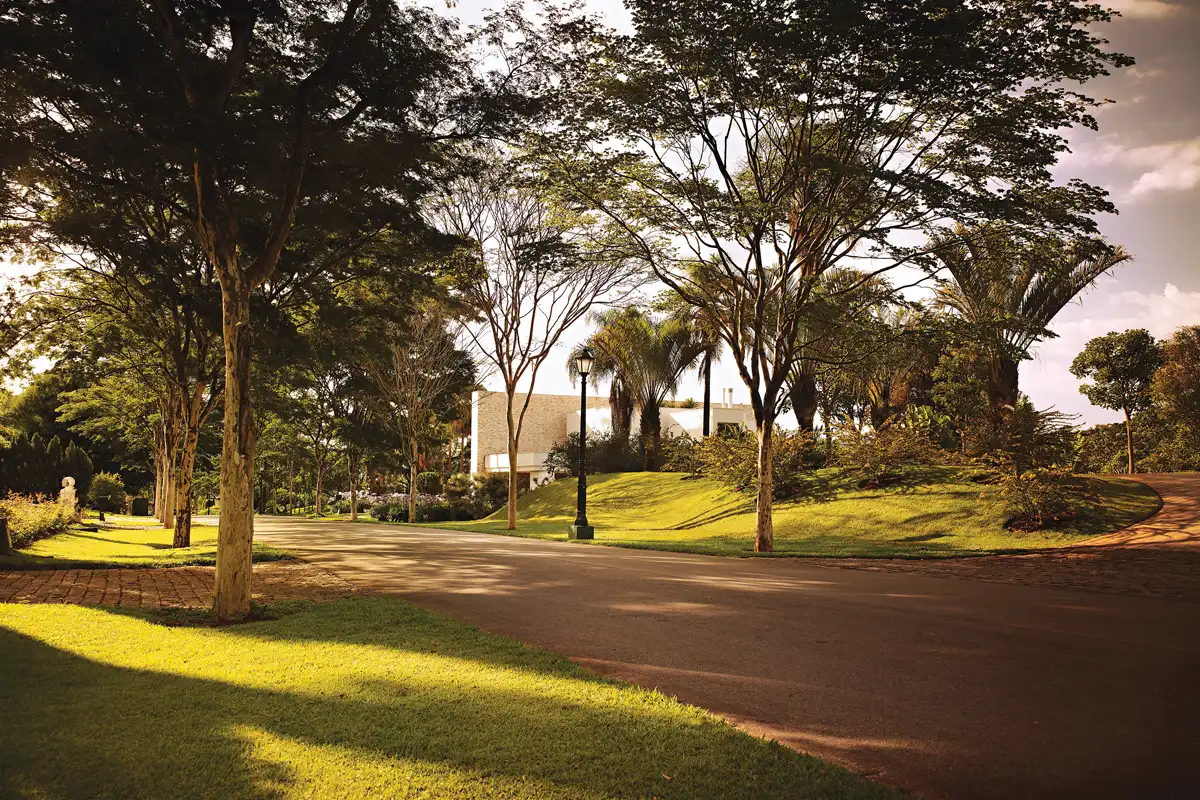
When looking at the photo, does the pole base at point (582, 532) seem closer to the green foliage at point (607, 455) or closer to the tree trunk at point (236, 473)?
the tree trunk at point (236, 473)

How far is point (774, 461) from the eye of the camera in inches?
964

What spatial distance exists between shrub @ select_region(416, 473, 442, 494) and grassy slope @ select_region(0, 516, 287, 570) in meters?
26.3

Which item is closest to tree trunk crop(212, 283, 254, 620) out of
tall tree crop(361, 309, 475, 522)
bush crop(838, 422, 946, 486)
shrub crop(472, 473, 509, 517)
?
Result: bush crop(838, 422, 946, 486)

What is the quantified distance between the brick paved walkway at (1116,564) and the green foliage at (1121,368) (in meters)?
16.1

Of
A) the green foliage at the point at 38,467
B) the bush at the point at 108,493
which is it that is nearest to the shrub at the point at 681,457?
the green foliage at the point at 38,467

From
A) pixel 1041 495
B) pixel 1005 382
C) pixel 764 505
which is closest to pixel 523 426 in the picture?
pixel 1005 382

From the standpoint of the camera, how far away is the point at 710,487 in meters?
28.2

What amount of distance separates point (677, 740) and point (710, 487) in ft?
80.5

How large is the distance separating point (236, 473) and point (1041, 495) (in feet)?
52.8

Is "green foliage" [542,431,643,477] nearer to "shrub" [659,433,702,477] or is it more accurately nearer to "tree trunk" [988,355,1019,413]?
"shrub" [659,433,702,477]

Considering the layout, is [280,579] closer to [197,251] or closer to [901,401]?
[197,251]

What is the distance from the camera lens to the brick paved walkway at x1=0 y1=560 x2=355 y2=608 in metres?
8.74

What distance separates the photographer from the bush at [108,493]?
41469 mm

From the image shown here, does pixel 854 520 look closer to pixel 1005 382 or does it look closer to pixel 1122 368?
pixel 1005 382
